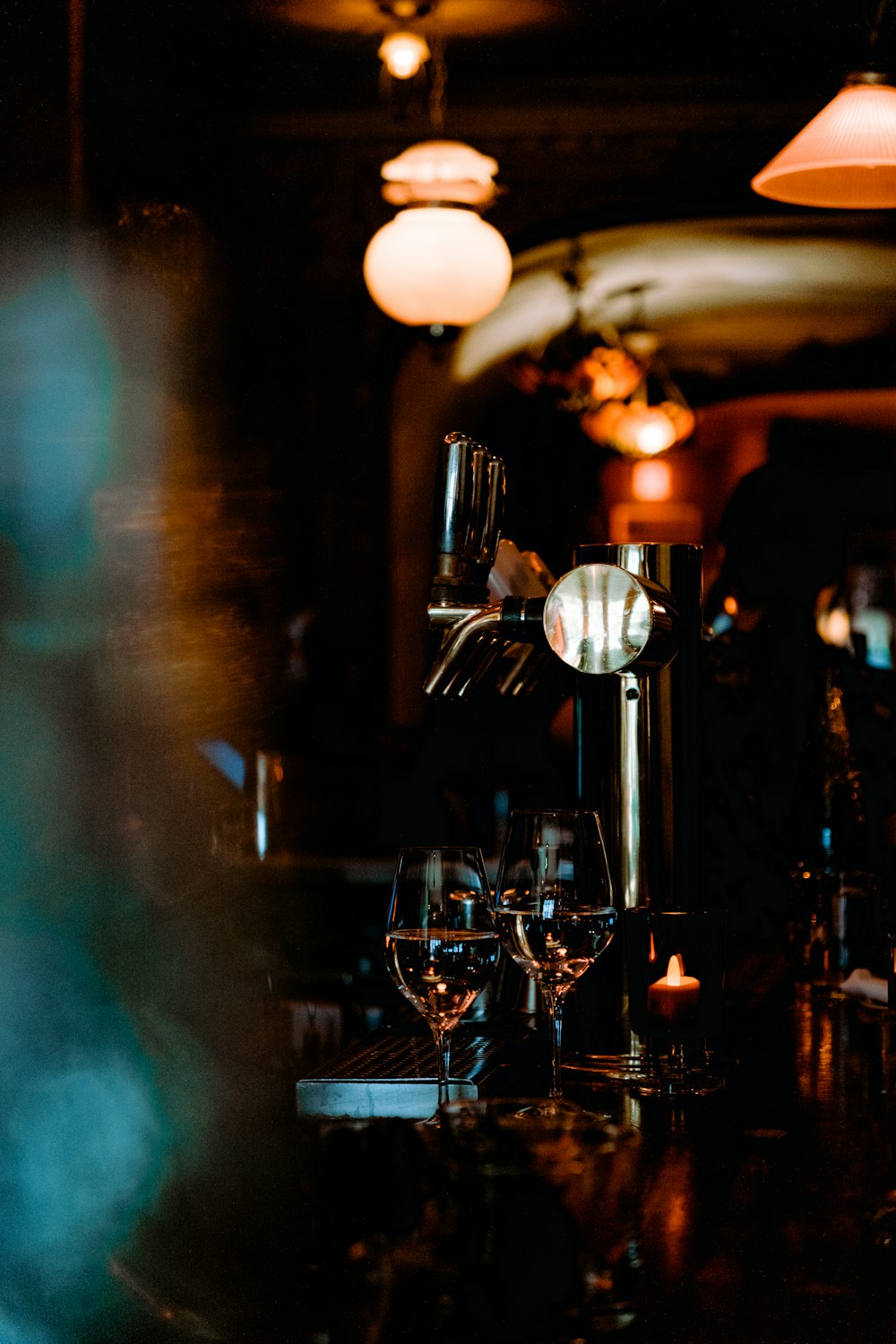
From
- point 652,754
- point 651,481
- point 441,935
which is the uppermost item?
point 651,481

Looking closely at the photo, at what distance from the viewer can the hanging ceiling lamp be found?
1654mm

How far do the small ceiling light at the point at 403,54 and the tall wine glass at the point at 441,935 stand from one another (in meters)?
2.66

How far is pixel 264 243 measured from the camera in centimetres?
335

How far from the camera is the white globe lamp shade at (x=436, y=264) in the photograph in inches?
98.0

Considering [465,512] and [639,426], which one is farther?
[639,426]

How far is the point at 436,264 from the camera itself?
2484 millimetres

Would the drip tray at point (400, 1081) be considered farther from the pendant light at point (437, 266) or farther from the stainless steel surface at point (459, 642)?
the pendant light at point (437, 266)

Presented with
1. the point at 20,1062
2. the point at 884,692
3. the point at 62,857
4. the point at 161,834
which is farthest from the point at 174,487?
the point at 884,692

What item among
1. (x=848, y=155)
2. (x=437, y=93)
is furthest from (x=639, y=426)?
(x=848, y=155)

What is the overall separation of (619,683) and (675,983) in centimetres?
24

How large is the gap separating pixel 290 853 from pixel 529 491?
3.81 feet

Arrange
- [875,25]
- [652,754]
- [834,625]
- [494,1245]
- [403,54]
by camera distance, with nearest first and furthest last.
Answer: [494,1245] → [652,754] → [875,25] → [834,625] → [403,54]

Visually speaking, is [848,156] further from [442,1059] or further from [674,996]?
[442,1059]

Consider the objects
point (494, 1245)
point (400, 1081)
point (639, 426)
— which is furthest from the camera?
point (639, 426)
